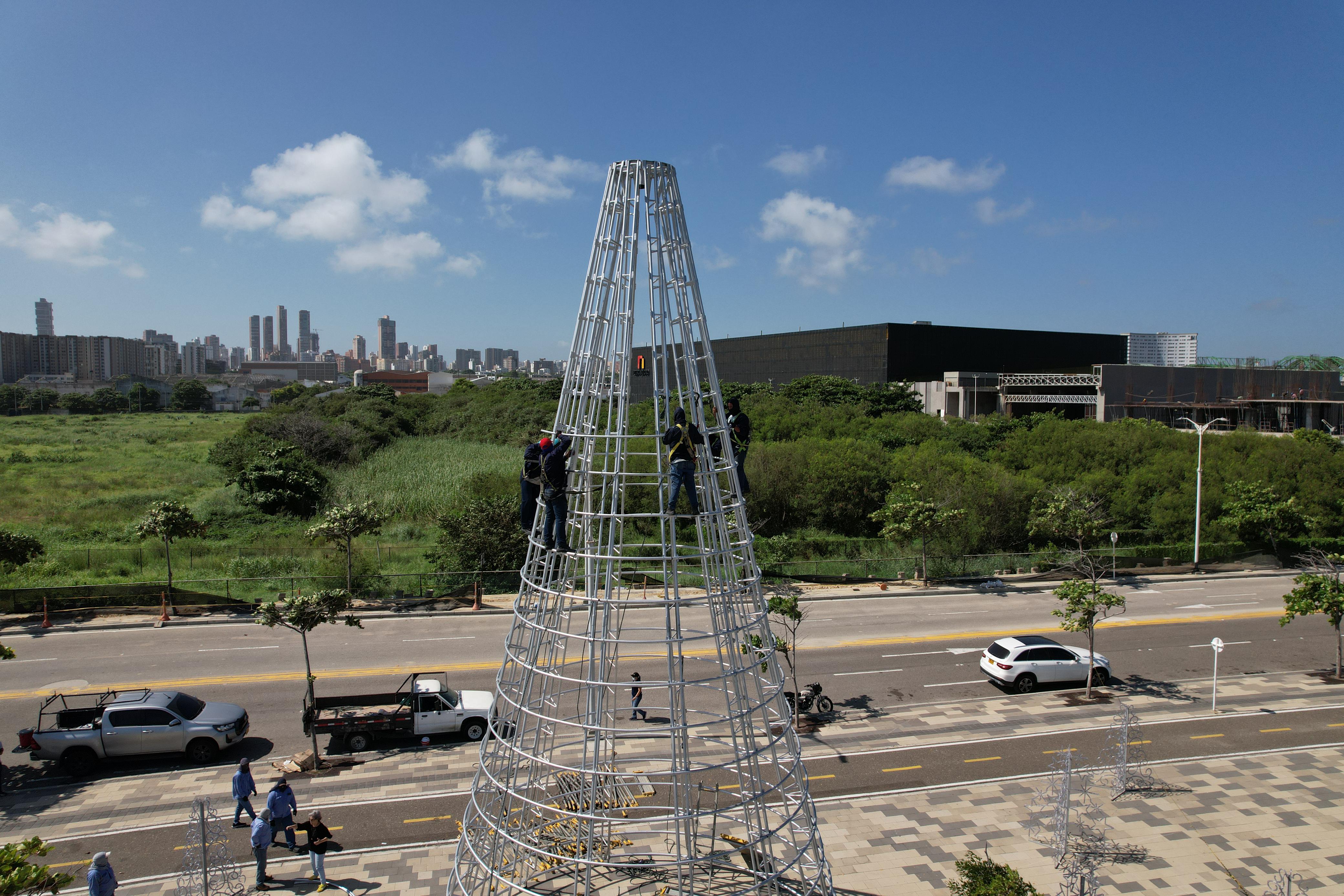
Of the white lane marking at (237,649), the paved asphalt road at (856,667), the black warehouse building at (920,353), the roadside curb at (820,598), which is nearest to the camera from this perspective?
the paved asphalt road at (856,667)

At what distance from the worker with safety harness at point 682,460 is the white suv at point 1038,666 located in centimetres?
1415

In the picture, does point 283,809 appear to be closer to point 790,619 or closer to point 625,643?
point 625,643

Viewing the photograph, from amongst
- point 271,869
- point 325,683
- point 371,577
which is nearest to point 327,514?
point 371,577

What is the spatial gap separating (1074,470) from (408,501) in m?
35.1

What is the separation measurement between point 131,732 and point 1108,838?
1738cm

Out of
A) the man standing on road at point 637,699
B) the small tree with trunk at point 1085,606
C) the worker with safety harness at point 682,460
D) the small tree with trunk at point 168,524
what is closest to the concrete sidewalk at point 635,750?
the man standing on road at point 637,699

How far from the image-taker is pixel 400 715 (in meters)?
15.9

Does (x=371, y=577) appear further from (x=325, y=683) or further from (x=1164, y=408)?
(x=1164, y=408)

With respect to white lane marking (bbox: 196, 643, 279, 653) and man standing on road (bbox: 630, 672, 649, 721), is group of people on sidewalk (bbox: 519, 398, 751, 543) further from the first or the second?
white lane marking (bbox: 196, 643, 279, 653)

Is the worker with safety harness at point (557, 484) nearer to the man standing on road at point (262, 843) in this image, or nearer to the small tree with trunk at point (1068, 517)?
the man standing on road at point (262, 843)

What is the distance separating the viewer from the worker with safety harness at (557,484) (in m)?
8.12

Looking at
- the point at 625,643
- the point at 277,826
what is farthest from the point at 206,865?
the point at 625,643

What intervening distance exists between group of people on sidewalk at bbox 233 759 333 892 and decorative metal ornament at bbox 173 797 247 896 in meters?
0.36

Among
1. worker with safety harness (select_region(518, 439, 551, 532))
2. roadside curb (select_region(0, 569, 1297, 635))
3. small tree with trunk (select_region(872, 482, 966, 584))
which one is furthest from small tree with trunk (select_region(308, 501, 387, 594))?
small tree with trunk (select_region(872, 482, 966, 584))
